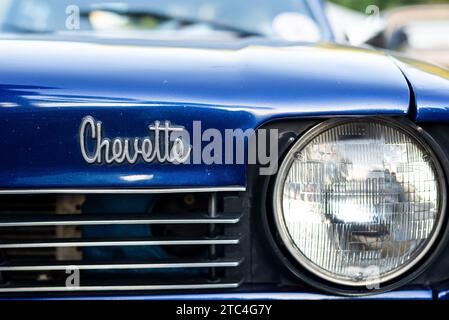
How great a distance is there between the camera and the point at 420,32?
10.3 m

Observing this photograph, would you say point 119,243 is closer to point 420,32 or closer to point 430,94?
point 430,94

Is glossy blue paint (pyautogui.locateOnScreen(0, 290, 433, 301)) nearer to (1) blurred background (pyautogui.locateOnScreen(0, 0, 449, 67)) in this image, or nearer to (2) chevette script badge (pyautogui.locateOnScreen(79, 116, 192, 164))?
(2) chevette script badge (pyautogui.locateOnScreen(79, 116, 192, 164))

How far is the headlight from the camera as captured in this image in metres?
1.44

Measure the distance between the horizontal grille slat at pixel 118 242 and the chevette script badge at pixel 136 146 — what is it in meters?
0.16

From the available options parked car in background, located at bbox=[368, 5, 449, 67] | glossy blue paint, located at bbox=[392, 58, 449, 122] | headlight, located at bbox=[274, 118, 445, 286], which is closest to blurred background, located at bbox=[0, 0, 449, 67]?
glossy blue paint, located at bbox=[392, 58, 449, 122]

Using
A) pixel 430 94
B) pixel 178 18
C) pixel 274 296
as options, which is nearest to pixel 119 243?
pixel 274 296

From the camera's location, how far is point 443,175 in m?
1.45

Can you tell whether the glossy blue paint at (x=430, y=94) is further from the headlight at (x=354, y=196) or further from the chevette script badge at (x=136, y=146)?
the chevette script badge at (x=136, y=146)

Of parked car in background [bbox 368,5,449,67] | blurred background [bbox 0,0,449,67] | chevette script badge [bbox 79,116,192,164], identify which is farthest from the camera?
parked car in background [bbox 368,5,449,67]

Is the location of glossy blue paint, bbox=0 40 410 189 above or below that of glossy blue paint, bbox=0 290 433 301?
above

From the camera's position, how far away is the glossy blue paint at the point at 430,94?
142 centimetres

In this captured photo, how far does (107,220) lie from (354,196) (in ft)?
1.60

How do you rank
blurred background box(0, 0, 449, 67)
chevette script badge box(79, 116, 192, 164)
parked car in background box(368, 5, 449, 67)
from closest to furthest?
chevette script badge box(79, 116, 192, 164) < blurred background box(0, 0, 449, 67) < parked car in background box(368, 5, 449, 67)

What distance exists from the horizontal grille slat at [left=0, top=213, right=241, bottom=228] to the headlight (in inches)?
5.3
